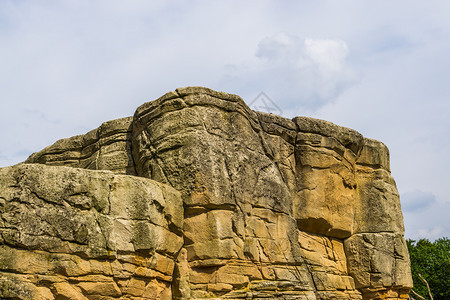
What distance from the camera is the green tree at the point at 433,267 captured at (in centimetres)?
3377

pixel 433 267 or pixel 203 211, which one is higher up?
pixel 433 267

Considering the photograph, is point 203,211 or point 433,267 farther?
point 433,267

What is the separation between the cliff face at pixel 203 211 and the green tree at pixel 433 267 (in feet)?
50.7

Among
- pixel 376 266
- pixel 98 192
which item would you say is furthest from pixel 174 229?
pixel 376 266

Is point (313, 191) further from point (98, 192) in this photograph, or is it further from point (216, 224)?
point (98, 192)

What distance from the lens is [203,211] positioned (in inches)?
555

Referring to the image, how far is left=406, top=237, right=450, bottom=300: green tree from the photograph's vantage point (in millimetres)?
33772

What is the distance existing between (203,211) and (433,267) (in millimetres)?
24337

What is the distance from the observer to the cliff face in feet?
40.3

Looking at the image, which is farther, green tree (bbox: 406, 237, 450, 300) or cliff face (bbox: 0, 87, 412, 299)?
green tree (bbox: 406, 237, 450, 300)

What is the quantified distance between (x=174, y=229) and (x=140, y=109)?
135 inches

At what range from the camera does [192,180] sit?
46.2 feet

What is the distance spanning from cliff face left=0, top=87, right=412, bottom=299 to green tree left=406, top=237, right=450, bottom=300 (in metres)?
15.4

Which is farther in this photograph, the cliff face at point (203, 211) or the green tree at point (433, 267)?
the green tree at point (433, 267)
